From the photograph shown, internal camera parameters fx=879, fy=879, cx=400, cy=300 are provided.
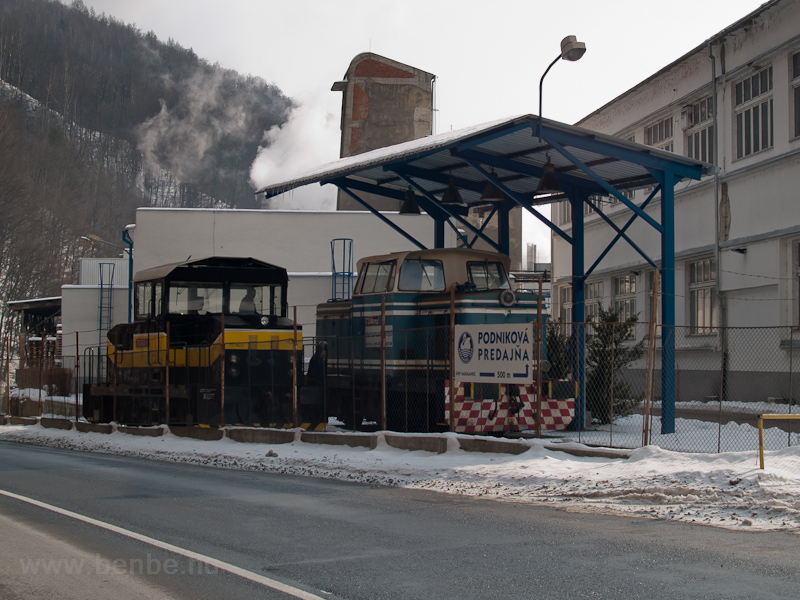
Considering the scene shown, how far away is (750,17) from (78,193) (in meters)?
89.5

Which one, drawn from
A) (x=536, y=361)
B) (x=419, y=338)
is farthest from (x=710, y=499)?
(x=419, y=338)

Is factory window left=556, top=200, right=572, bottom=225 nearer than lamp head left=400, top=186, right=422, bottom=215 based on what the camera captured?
No

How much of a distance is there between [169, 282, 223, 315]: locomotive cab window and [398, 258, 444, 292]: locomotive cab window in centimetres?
435

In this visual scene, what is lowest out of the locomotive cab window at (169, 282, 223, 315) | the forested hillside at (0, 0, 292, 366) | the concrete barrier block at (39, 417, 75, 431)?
the concrete barrier block at (39, 417, 75, 431)

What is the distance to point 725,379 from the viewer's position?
21453 millimetres

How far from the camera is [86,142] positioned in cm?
13938

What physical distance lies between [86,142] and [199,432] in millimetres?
133049

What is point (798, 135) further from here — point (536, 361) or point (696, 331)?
point (536, 361)

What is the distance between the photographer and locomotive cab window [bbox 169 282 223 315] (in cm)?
1816

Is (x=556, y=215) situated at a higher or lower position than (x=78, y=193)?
lower

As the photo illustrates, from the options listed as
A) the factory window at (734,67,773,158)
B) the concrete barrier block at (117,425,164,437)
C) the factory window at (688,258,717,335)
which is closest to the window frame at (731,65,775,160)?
the factory window at (734,67,773,158)

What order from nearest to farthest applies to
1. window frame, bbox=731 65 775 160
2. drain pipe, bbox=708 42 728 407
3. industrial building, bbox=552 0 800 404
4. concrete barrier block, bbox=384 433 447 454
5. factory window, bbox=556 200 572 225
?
concrete barrier block, bbox=384 433 447 454, industrial building, bbox=552 0 800 404, window frame, bbox=731 65 775 160, drain pipe, bbox=708 42 728 407, factory window, bbox=556 200 572 225

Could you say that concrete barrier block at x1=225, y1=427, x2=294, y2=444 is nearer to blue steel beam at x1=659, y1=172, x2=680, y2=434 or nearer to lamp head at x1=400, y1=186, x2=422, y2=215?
lamp head at x1=400, y1=186, x2=422, y2=215

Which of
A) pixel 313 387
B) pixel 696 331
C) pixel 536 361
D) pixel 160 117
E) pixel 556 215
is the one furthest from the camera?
pixel 160 117
